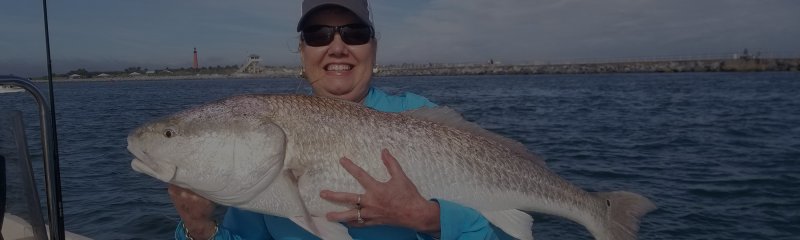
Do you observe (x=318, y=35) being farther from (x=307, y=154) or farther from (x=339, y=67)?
(x=307, y=154)

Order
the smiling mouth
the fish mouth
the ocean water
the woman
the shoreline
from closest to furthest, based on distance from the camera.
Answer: the fish mouth
the woman
the smiling mouth
the ocean water
the shoreline

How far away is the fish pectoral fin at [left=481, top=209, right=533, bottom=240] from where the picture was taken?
294 centimetres

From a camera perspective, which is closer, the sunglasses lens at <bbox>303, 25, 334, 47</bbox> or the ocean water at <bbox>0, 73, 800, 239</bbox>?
Answer: the sunglasses lens at <bbox>303, 25, 334, 47</bbox>

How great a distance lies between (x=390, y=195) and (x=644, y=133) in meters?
16.8

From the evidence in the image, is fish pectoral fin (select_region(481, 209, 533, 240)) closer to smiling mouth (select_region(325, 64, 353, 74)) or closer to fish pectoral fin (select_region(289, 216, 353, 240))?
fish pectoral fin (select_region(289, 216, 353, 240))

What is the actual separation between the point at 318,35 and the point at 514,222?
4.81ft

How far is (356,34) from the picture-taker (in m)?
3.13

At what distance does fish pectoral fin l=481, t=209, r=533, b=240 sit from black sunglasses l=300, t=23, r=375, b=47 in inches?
46.6

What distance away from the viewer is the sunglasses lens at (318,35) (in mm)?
3102

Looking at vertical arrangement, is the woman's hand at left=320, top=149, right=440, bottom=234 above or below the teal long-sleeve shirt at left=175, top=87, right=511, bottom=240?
above

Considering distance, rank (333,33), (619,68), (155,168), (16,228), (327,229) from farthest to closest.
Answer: (619,68) → (16,228) → (333,33) → (327,229) → (155,168)

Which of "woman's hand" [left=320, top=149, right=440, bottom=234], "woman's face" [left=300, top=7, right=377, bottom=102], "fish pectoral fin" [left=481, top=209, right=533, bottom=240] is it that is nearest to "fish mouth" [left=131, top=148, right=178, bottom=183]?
"woman's hand" [left=320, top=149, right=440, bottom=234]

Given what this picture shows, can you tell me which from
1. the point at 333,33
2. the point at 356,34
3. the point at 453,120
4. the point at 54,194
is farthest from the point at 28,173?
the point at 453,120

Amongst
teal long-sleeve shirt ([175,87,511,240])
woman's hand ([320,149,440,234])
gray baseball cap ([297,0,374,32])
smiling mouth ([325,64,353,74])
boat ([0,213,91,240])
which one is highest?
gray baseball cap ([297,0,374,32])
